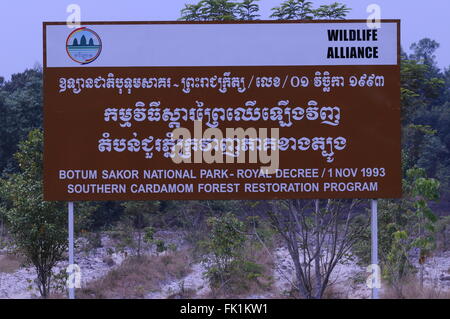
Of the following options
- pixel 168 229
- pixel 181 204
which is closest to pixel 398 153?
pixel 181 204

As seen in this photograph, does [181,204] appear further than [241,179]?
Yes

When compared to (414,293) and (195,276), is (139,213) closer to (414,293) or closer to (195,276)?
(195,276)

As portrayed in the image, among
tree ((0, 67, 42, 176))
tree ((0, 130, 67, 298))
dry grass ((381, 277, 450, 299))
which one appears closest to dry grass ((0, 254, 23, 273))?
tree ((0, 130, 67, 298))

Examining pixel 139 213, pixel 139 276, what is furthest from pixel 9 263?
pixel 139 276

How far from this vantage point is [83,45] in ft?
22.7

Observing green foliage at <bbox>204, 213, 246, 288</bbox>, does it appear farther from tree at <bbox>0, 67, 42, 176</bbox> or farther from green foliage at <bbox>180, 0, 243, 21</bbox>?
tree at <bbox>0, 67, 42, 176</bbox>

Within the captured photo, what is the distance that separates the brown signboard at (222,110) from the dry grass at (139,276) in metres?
5.13

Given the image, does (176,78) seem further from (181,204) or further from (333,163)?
(181,204)

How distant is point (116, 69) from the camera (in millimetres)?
6969

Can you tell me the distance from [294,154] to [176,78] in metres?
1.69

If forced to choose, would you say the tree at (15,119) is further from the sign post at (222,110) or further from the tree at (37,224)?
the sign post at (222,110)

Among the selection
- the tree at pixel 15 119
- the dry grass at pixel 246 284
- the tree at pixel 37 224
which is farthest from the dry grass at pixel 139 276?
the tree at pixel 15 119

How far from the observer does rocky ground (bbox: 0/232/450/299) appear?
10.7 m

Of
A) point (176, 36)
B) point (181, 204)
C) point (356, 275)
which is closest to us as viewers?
point (176, 36)
